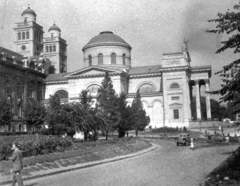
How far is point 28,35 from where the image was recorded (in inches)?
3738

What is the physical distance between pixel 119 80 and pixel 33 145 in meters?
50.7

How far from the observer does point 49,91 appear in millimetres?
82375

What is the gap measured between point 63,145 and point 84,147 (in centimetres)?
210

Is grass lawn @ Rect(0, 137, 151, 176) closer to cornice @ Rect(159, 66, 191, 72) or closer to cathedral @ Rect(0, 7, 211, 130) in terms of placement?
cathedral @ Rect(0, 7, 211, 130)

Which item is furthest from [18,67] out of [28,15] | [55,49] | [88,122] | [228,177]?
[228,177]

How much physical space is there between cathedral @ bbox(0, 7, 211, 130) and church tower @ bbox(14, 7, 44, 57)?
823cm

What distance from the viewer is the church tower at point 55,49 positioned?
103 meters

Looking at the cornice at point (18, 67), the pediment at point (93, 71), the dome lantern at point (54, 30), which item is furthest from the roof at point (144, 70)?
the dome lantern at point (54, 30)

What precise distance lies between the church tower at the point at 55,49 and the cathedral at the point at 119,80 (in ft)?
41.9

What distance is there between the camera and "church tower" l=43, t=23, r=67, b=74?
103000 mm

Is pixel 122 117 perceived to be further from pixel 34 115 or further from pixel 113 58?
pixel 113 58

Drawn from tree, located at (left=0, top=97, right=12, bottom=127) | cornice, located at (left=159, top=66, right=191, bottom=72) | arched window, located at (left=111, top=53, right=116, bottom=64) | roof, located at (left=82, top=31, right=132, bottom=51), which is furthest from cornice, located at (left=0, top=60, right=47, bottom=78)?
cornice, located at (left=159, top=66, right=191, bottom=72)

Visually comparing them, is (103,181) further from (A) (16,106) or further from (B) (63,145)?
(A) (16,106)

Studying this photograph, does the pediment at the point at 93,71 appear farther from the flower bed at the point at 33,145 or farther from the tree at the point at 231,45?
the tree at the point at 231,45
